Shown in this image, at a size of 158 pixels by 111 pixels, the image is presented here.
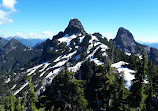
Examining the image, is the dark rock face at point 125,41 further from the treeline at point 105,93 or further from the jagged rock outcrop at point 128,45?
the treeline at point 105,93

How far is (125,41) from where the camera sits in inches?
6678

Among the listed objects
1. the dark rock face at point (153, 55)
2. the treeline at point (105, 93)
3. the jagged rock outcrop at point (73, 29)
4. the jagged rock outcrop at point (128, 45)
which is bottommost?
the treeline at point (105, 93)

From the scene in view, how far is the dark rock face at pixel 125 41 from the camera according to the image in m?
163

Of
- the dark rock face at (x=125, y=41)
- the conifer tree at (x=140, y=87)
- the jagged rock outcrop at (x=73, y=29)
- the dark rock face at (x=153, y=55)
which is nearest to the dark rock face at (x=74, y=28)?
the jagged rock outcrop at (x=73, y=29)

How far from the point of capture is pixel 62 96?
18.1m

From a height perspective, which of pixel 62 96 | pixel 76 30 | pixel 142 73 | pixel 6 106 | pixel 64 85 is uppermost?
pixel 76 30

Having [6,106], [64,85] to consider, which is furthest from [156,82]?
[6,106]

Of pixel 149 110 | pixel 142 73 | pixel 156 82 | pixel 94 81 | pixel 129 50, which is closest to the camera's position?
pixel 142 73

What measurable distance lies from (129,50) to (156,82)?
14003cm

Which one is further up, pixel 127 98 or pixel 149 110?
pixel 127 98

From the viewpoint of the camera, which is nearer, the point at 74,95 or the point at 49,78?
the point at 74,95

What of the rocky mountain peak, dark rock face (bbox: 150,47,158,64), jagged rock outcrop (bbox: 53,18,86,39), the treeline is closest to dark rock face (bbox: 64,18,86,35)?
jagged rock outcrop (bbox: 53,18,86,39)

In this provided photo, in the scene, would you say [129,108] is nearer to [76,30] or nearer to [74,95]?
[74,95]

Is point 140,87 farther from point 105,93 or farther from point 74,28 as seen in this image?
point 74,28
